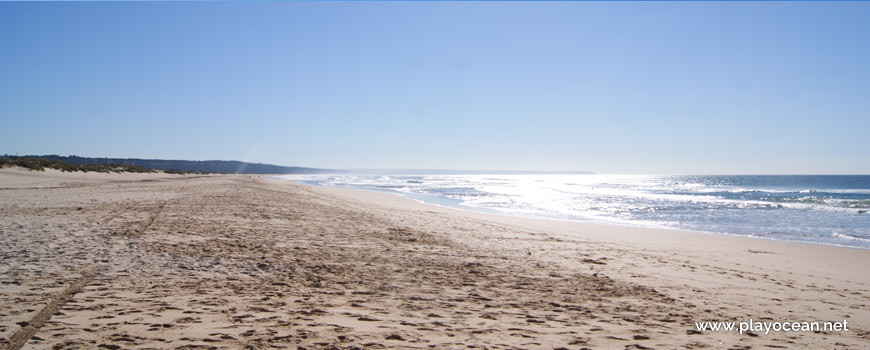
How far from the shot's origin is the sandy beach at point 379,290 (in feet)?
14.0

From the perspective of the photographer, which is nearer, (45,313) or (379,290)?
(45,313)

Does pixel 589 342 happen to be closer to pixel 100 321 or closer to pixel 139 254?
pixel 100 321

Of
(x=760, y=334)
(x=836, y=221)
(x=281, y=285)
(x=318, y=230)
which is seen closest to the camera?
(x=760, y=334)

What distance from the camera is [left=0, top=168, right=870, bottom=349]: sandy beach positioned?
4.26m

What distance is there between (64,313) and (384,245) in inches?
228

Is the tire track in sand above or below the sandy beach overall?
above

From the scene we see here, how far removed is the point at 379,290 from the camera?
5.93 m

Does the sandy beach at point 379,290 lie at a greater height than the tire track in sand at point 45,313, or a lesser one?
lesser

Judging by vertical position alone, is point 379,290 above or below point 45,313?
below

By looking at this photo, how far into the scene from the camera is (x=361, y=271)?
7012 mm

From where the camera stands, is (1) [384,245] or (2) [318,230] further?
(2) [318,230]

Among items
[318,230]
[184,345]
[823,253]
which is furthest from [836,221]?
[184,345]

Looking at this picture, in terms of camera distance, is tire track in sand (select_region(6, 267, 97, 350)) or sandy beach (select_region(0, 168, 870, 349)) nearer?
tire track in sand (select_region(6, 267, 97, 350))

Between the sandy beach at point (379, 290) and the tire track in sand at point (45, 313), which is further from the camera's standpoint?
the sandy beach at point (379, 290)
